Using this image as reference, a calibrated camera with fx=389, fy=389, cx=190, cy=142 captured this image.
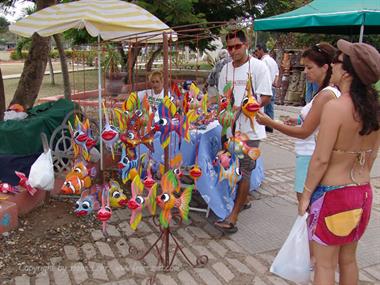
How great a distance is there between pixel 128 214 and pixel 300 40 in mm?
14529

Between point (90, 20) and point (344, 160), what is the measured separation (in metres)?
2.72

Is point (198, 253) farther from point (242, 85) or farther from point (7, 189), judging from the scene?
point (7, 189)

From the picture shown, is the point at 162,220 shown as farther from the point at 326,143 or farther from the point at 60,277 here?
the point at 326,143

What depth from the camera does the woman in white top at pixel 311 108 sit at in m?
2.49

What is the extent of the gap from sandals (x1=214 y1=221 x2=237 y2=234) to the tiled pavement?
2.0 inches

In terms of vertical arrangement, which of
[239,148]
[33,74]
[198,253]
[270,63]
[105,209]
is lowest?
[198,253]

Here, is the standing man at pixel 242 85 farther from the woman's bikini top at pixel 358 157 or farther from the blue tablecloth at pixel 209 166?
the woman's bikini top at pixel 358 157

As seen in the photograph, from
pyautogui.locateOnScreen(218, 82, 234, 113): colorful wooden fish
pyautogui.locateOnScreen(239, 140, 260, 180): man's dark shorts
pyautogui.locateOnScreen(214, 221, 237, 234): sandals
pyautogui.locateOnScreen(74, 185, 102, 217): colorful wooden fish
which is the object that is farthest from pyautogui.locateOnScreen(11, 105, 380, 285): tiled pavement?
pyautogui.locateOnScreen(218, 82, 234, 113): colorful wooden fish

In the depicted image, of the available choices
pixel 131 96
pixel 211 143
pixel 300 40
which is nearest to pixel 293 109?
pixel 300 40

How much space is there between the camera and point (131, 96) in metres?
2.94

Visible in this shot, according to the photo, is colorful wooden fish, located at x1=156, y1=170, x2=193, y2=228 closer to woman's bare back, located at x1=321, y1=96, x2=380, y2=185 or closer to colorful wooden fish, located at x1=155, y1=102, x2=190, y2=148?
colorful wooden fish, located at x1=155, y1=102, x2=190, y2=148

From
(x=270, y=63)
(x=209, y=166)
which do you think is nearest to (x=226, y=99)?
(x=209, y=166)

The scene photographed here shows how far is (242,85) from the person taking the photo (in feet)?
11.4

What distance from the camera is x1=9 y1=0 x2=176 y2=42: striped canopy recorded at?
12.3ft
